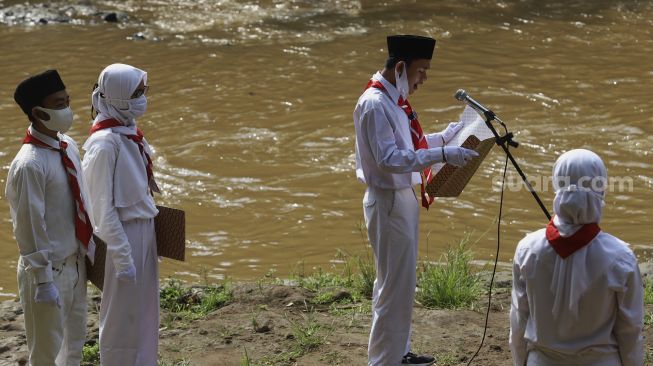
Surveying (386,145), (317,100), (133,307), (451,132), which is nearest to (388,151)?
(386,145)

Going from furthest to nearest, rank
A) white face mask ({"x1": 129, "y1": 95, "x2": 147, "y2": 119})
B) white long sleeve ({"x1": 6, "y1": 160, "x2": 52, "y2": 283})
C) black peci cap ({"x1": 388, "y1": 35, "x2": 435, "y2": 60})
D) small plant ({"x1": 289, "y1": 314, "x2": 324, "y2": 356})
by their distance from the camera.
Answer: small plant ({"x1": 289, "y1": 314, "x2": 324, "y2": 356})
black peci cap ({"x1": 388, "y1": 35, "x2": 435, "y2": 60})
white face mask ({"x1": 129, "y1": 95, "x2": 147, "y2": 119})
white long sleeve ({"x1": 6, "y1": 160, "x2": 52, "y2": 283})

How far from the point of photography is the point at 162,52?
1491 centimetres

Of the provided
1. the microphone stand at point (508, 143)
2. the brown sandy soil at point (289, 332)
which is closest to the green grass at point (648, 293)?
the brown sandy soil at point (289, 332)

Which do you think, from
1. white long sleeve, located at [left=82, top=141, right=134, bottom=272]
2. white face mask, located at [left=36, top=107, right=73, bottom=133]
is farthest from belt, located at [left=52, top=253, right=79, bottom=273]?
white face mask, located at [left=36, top=107, right=73, bottom=133]

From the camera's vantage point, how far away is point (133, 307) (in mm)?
5137

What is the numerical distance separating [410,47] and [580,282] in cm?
190

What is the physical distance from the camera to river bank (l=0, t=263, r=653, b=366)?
6.09 metres

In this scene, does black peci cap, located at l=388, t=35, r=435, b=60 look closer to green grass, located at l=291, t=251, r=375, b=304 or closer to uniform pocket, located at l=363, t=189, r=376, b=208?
uniform pocket, located at l=363, t=189, r=376, b=208

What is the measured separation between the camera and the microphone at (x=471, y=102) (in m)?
5.18

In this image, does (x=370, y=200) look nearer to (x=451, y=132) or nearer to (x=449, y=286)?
(x=451, y=132)

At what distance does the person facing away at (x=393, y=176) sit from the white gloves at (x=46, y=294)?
164 centimetres

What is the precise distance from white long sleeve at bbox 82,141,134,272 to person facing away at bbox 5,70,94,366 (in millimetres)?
171

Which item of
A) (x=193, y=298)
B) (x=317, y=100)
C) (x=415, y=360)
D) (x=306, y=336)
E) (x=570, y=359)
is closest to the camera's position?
(x=570, y=359)

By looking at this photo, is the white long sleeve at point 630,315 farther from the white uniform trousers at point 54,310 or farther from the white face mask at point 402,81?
the white uniform trousers at point 54,310
